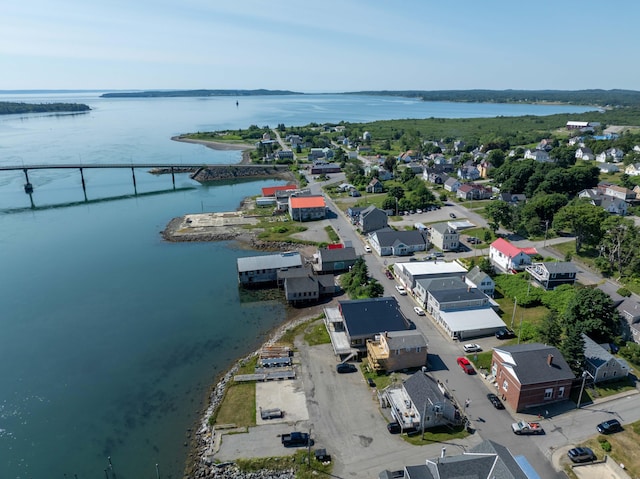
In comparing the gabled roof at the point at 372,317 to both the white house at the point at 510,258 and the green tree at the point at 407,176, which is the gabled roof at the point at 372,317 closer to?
the white house at the point at 510,258

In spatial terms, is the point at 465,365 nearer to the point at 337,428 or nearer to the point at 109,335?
the point at 337,428

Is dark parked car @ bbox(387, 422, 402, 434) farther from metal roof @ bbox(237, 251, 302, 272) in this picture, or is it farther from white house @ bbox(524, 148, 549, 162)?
white house @ bbox(524, 148, 549, 162)

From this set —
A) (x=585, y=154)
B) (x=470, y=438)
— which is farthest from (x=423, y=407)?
(x=585, y=154)

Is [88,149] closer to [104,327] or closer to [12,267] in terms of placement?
[12,267]

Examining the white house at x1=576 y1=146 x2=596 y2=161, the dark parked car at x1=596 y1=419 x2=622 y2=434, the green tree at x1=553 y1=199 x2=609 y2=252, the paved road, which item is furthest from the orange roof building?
the white house at x1=576 y1=146 x2=596 y2=161

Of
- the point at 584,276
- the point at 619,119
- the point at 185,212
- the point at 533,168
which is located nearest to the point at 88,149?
the point at 185,212

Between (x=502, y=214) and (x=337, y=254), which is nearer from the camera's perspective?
(x=337, y=254)

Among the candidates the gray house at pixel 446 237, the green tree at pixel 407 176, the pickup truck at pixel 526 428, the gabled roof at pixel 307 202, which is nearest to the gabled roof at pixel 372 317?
the pickup truck at pixel 526 428
